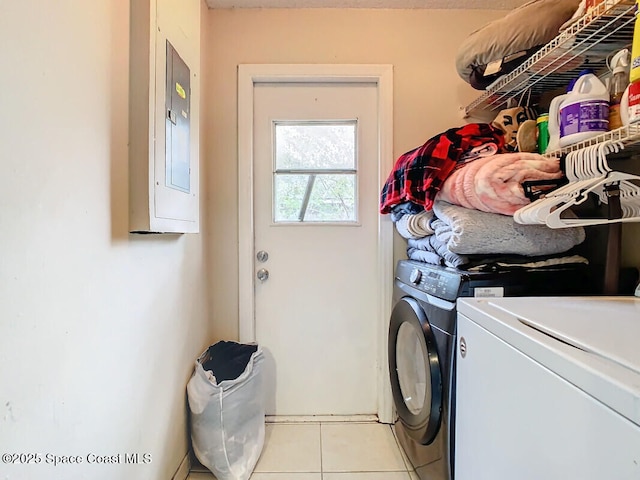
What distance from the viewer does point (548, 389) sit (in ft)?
2.03

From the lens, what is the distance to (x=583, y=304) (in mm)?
957

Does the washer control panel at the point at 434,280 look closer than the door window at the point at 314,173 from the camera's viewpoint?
Yes

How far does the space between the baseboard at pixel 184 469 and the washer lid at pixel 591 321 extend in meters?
1.38

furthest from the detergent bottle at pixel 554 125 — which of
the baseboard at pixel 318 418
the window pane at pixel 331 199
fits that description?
the baseboard at pixel 318 418

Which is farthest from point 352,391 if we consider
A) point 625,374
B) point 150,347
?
point 625,374

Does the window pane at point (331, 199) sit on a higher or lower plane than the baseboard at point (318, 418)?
higher

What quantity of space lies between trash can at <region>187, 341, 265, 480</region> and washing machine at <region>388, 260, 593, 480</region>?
65cm

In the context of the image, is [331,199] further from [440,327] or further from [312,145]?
[440,327]

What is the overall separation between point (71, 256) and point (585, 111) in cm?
141

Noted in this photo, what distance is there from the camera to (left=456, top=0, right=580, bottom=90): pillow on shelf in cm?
129

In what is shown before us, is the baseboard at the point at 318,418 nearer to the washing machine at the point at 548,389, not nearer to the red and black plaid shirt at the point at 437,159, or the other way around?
the washing machine at the point at 548,389

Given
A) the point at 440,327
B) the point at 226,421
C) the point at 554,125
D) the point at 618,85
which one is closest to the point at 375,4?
the point at 554,125

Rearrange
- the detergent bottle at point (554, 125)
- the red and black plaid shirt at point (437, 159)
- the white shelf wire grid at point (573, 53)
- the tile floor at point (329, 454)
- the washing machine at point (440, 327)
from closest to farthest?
the white shelf wire grid at point (573, 53)
the washing machine at point (440, 327)
the detergent bottle at point (554, 125)
the red and black plaid shirt at point (437, 159)
the tile floor at point (329, 454)

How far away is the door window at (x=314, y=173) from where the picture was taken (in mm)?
1991
